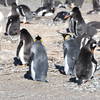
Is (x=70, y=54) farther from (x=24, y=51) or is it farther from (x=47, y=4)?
(x=47, y=4)

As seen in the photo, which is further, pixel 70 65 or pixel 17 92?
pixel 70 65

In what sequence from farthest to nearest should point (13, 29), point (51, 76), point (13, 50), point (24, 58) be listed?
1. point (13, 29)
2. point (13, 50)
3. point (24, 58)
4. point (51, 76)

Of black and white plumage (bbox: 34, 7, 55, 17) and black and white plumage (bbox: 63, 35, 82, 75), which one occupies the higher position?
black and white plumage (bbox: 34, 7, 55, 17)

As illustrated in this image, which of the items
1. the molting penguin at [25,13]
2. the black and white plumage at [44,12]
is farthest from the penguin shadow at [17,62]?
the black and white plumage at [44,12]

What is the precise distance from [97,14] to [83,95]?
13218 millimetres

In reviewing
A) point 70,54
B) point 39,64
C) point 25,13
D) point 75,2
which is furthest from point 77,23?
point 75,2

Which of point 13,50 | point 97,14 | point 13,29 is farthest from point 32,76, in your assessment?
point 97,14

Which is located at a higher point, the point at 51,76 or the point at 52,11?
the point at 52,11

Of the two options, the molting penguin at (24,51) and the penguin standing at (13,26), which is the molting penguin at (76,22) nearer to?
the penguin standing at (13,26)

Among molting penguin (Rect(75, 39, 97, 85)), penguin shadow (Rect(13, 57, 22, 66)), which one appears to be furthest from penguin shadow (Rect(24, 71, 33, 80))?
penguin shadow (Rect(13, 57, 22, 66))

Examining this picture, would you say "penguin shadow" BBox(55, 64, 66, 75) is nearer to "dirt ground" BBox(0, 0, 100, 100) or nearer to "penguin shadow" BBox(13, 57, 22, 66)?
"dirt ground" BBox(0, 0, 100, 100)

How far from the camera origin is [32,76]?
8.97m

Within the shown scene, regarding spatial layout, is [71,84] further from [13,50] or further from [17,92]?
[13,50]

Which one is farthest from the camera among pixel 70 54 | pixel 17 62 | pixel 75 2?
pixel 75 2
